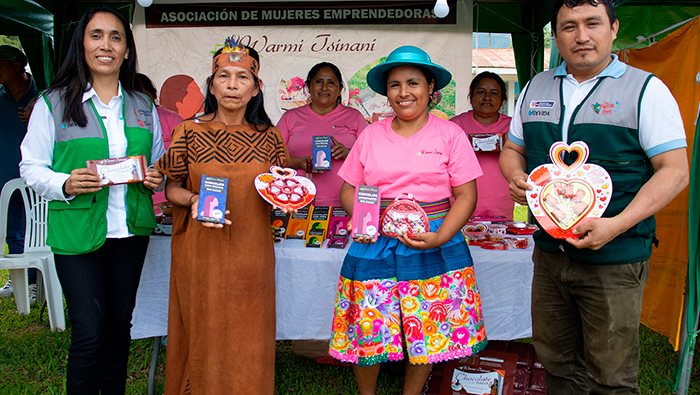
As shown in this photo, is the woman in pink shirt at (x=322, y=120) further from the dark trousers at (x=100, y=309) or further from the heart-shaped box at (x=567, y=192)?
the heart-shaped box at (x=567, y=192)

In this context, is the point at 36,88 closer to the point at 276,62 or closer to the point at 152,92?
the point at 152,92

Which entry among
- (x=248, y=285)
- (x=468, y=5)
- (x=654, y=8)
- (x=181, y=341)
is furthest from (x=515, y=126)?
(x=654, y=8)

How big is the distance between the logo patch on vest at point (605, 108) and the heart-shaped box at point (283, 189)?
1244mm

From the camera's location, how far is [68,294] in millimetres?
1979

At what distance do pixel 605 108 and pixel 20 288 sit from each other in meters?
4.79

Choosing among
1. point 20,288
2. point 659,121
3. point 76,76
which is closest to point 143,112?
point 76,76

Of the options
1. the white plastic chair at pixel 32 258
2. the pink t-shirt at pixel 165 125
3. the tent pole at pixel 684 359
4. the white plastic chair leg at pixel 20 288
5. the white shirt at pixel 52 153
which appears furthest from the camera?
the white plastic chair leg at pixel 20 288

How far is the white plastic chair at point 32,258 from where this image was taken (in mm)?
3635

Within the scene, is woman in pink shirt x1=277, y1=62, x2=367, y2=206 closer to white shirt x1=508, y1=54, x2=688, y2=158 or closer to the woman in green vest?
the woman in green vest

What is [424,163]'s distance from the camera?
2096 millimetres

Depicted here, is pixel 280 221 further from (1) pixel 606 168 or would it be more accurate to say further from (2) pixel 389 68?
(1) pixel 606 168

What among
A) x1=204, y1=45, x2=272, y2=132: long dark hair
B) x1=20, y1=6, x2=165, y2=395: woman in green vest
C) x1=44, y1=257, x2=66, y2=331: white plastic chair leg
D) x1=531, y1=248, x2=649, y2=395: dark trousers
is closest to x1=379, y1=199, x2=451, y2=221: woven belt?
x1=531, y1=248, x2=649, y2=395: dark trousers

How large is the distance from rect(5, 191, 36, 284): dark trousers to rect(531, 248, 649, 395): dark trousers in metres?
5.15

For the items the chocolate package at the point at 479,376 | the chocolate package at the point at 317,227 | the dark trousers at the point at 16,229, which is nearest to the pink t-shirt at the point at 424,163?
the chocolate package at the point at 317,227
